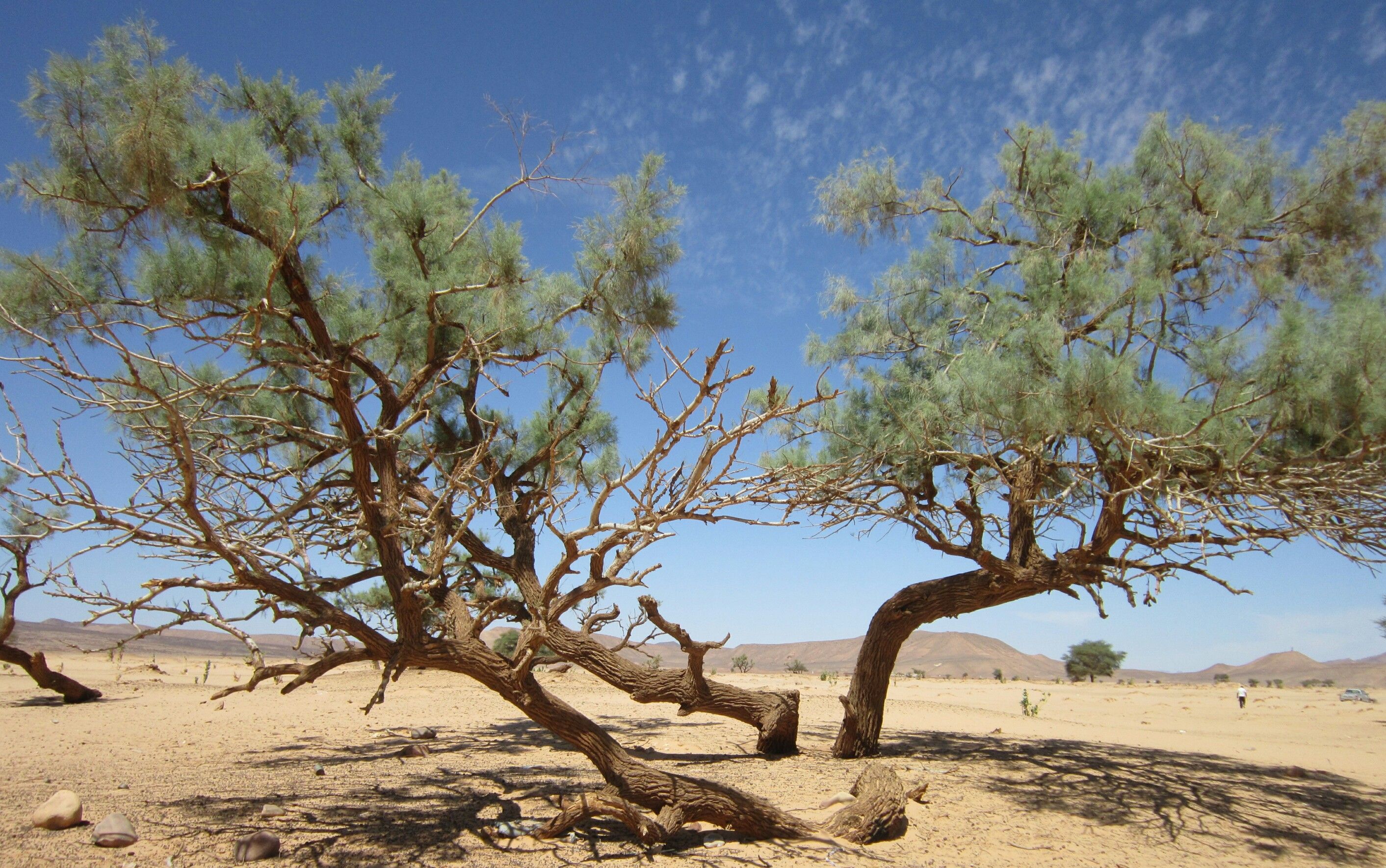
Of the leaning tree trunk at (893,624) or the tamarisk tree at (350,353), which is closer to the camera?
the tamarisk tree at (350,353)

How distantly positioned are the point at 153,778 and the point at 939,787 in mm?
5807

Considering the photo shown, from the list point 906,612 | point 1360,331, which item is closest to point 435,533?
point 906,612

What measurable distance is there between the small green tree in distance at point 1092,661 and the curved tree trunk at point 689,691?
27.4 meters

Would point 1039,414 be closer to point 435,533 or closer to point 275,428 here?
point 435,533

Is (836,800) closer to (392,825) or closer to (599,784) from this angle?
(599,784)

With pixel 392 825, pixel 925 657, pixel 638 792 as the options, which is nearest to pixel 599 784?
pixel 638 792

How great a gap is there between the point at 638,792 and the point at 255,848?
1999 mm

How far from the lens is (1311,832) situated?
5102 mm

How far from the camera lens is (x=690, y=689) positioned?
6672 millimetres

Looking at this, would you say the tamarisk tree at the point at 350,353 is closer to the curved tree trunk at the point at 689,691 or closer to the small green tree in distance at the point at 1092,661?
the curved tree trunk at the point at 689,691

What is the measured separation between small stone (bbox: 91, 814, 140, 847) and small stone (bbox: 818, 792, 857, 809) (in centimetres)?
400

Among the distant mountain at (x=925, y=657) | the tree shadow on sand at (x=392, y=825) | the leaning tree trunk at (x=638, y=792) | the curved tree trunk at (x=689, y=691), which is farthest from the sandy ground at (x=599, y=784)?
the distant mountain at (x=925, y=657)

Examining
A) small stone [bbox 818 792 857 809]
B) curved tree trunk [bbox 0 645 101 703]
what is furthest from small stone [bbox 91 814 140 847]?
curved tree trunk [bbox 0 645 101 703]

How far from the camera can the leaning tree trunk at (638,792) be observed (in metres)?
4.32
